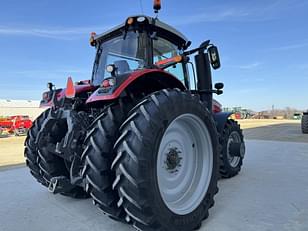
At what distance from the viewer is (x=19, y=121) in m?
17.6

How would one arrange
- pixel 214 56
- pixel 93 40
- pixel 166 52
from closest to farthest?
1. pixel 166 52
2. pixel 93 40
3. pixel 214 56

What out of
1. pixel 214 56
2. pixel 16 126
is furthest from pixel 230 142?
pixel 16 126

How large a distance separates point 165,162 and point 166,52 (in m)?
1.50

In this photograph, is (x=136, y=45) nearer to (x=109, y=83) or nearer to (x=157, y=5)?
(x=157, y=5)

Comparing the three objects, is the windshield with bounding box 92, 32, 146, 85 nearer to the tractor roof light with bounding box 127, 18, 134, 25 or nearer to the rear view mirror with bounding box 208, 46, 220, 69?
the tractor roof light with bounding box 127, 18, 134, 25

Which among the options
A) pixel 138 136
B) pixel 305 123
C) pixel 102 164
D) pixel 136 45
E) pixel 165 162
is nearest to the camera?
pixel 138 136

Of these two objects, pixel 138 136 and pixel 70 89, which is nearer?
pixel 138 136

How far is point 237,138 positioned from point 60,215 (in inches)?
127

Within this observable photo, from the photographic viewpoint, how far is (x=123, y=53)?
312 centimetres

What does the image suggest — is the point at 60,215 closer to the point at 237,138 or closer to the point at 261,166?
the point at 237,138

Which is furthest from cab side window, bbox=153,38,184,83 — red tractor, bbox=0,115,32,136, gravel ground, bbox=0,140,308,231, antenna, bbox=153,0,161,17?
red tractor, bbox=0,115,32,136

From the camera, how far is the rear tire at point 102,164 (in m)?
2.11

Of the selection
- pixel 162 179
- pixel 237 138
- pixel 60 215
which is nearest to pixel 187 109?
pixel 162 179

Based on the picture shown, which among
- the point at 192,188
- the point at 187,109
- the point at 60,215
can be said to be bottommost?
the point at 60,215
